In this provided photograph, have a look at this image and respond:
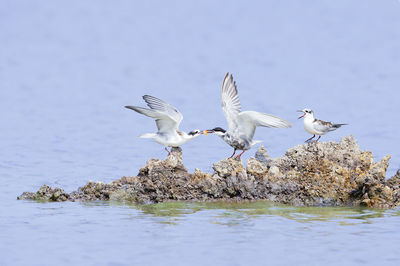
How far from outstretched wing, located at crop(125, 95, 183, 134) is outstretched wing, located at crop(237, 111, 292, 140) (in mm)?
1256

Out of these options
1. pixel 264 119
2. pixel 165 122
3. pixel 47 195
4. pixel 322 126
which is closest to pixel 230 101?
pixel 264 119

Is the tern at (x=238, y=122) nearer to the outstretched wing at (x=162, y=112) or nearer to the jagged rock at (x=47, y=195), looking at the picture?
the outstretched wing at (x=162, y=112)

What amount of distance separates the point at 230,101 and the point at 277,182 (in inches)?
96.5

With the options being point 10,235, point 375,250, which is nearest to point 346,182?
point 375,250

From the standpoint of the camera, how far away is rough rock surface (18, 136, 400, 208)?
1483cm

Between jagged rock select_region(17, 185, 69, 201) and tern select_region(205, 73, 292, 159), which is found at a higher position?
tern select_region(205, 73, 292, 159)

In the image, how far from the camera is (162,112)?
51.6 ft

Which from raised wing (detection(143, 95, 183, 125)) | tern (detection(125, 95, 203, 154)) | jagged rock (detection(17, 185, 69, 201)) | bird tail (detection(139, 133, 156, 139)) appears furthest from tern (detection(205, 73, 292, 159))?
jagged rock (detection(17, 185, 69, 201))

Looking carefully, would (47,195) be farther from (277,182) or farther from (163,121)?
(277,182)

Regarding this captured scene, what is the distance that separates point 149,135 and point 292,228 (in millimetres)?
4135

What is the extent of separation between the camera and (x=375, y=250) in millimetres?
12219

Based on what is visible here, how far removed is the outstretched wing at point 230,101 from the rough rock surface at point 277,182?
1289 mm

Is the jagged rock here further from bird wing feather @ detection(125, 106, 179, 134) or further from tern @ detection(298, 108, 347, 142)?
tern @ detection(298, 108, 347, 142)

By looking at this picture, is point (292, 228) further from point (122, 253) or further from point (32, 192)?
point (32, 192)
